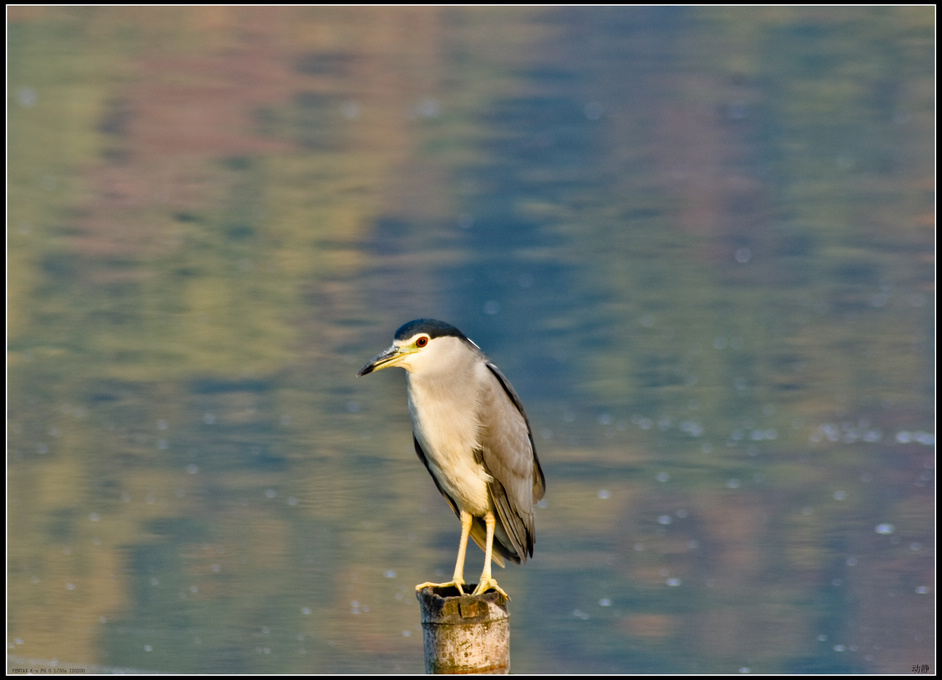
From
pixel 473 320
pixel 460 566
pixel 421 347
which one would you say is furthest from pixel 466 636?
pixel 473 320

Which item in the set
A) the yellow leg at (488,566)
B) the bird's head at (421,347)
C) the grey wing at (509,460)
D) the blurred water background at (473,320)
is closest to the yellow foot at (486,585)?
the yellow leg at (488,566)

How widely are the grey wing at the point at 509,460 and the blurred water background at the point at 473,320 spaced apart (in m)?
1.93

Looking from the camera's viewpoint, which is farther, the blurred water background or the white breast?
the blurred water background

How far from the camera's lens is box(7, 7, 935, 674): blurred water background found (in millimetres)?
6801

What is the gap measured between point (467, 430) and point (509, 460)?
0.56ft

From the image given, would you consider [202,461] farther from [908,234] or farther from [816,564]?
[908,234]

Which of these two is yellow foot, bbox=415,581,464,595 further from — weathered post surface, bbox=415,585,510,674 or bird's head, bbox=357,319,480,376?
bird's head, bbox=357,319,480,376

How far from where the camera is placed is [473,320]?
10.9 meters

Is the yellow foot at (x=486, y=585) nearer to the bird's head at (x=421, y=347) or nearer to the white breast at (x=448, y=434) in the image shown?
the white breast at (x=448, y=434)

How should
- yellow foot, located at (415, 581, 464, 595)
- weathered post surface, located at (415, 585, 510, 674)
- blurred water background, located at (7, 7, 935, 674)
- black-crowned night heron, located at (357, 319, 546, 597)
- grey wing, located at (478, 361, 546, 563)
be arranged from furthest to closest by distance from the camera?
blurred water background, located at (7, 7, 935, 674), grey wing, located at (478, 361, 546, 563), black-crowned night heron, located at (357, 319, 546, 597), yellow foot, located at (415, 581, 464, 595), weathered post surface, located at (415, 585, 510, 674)

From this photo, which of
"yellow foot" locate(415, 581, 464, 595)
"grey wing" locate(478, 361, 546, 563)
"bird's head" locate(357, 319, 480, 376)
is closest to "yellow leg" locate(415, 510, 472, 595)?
"yellow foot" locate(415, 581, 464, 595)

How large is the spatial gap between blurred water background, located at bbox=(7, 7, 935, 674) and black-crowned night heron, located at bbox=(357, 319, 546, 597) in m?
1.94

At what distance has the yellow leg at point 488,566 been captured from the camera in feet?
13.9

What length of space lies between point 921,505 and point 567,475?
78.2 inches
